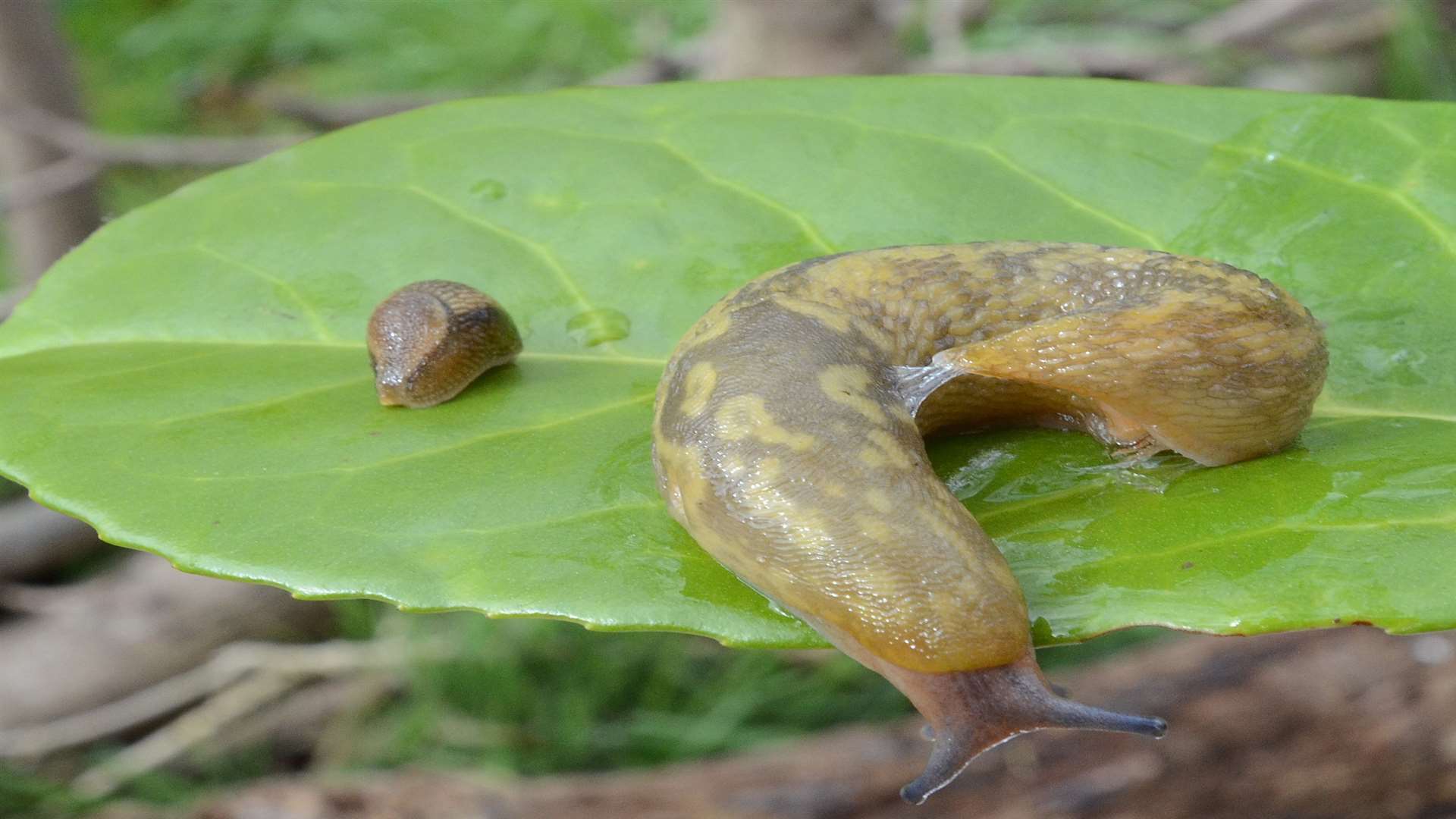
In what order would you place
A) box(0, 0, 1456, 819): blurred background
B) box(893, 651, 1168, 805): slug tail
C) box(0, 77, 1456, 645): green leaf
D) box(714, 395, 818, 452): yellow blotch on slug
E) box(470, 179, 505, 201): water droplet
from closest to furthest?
1. box(0, 77, 1456, 645): green leaf
2. box(893, 651, 1168, 805): slug tail
3. box(714, 395, 818, 452): yellow blotch on slug
4. box(470, 179, 505, 201): water droplet
5. box(0, 0, 1456, 819): blurred background

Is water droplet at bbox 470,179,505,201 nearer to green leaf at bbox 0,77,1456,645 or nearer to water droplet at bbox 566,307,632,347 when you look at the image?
green leaf at bbox 0,77,1456,645

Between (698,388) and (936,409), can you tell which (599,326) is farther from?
(936,409)

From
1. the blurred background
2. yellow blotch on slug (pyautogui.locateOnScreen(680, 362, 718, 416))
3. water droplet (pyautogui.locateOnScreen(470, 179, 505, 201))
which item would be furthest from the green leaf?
the blurred background

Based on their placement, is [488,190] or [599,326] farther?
[488,190]

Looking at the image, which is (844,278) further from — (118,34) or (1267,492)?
(118,34)

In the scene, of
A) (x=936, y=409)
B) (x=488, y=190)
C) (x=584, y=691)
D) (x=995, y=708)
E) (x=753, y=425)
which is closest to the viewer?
(x=995, y=708)

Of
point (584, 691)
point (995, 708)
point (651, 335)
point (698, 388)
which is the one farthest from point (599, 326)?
point (584, 691)

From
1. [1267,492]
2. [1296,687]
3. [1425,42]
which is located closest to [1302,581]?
[1267,492]

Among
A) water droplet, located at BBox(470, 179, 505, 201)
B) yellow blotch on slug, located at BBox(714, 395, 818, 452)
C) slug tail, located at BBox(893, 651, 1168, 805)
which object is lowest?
slug tail, located at BBox(893, 651, 1168, 805)
